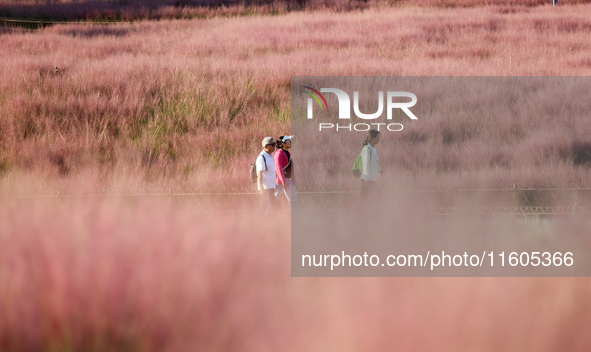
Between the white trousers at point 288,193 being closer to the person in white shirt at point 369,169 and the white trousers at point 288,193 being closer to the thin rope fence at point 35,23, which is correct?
the person in white shirt at point 369,169

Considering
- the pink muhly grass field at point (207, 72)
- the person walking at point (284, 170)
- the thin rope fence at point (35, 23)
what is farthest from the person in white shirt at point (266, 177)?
the thin rope fence at point (35, 23)

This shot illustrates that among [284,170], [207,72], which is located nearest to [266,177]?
[284,170]

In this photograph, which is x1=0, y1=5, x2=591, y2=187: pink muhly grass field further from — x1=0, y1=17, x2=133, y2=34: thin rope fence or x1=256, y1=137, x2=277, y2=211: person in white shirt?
x1=0, y1=17, x2=133, y2=34: thin rope fence

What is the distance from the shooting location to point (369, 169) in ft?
10.4

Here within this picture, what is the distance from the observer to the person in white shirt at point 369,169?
10.4 feet

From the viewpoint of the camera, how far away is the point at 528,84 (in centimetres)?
613

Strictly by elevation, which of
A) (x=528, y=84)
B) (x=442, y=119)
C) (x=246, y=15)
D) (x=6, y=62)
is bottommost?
(x=442, y=119)

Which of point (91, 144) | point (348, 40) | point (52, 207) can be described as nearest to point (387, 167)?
point (52, 207)

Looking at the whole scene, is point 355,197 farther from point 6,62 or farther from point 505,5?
point 505,5

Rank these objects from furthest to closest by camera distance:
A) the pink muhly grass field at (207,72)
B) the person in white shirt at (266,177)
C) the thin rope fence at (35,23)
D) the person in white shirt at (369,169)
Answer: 1. the thin rope fence at (35,23)
2. the pink muhly grass field at (207,72)
3. the person in white shirt at (369,169)
4. the person in white shirt at (266,177)

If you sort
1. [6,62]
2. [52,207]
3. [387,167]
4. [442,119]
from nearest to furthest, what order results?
[52,207], [387,167], [442,119], [6,62]

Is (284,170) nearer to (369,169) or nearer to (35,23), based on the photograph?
A: (369,169)

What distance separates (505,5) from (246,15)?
9.08 metres

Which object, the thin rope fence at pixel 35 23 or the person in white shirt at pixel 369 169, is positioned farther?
the thin rope fence at pixel 35 23
